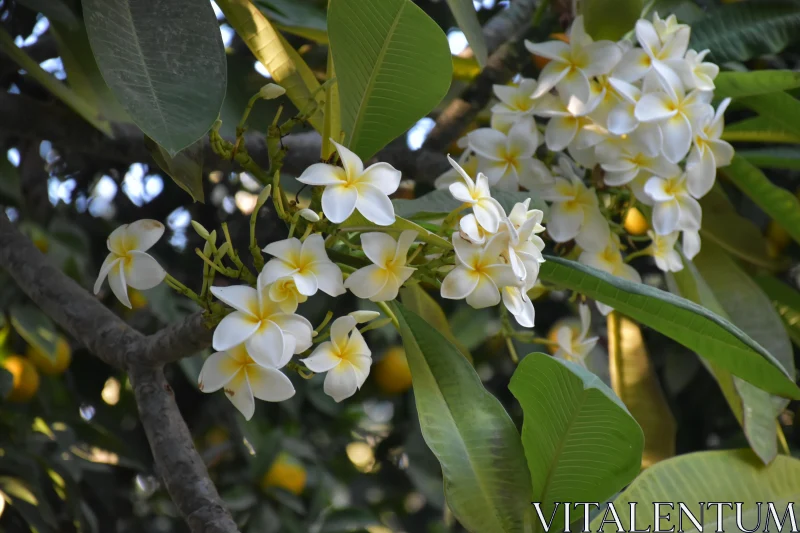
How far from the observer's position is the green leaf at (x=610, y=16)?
0.75 meters

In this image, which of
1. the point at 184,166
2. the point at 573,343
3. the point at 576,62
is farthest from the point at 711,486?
the point at 184,166

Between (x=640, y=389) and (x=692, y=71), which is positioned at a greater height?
(x=692, y=71)

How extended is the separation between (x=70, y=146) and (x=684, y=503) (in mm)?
674

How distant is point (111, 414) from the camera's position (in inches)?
42.8

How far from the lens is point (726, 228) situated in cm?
95

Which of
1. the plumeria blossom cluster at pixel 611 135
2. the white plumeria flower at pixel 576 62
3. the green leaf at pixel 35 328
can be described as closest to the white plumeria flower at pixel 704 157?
the plumeria blossom cluster at pixel 611 135

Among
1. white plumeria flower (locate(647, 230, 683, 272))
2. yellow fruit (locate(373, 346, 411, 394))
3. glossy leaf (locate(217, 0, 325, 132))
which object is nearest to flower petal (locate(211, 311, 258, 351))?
glossy leaf (locate(217, 0, 325, 132))

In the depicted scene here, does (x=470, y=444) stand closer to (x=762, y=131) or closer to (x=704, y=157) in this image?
(x=704, y=157)

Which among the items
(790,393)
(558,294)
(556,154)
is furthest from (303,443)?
(790,393)

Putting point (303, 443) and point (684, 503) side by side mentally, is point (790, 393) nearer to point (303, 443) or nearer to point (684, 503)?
point (684, 503)

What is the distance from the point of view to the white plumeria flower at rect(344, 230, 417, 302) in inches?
20.2

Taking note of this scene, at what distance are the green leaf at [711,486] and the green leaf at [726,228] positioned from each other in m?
0.26

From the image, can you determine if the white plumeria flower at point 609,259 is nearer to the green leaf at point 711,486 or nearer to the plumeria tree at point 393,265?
the plumeria tree at point 393,265

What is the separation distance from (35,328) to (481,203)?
64 centimetres
